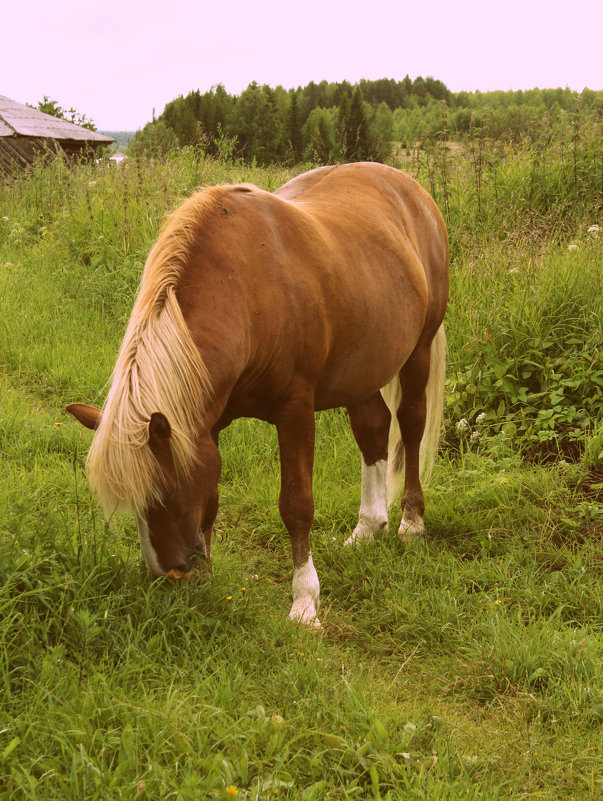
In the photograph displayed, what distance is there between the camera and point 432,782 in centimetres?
182

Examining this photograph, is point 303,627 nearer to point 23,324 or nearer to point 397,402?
point 397,402

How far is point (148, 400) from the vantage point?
218 centimetres

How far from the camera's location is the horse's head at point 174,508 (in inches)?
87.4

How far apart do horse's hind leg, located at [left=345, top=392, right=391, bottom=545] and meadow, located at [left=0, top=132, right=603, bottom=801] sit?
0.45ft

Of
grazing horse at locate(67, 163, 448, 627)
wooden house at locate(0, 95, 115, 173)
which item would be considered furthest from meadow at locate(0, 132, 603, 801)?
wooden house at locate(0, 95, 115, 173)

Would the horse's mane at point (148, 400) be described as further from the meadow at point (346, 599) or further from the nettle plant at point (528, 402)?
the nettle plant at point (528, 402)

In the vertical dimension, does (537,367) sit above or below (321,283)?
below

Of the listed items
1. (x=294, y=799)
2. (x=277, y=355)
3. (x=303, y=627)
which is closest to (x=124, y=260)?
(x=277, y=355)

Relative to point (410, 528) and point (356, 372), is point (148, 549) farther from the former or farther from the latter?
point (410, 528)

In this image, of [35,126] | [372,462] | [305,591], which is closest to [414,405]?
[372,462]

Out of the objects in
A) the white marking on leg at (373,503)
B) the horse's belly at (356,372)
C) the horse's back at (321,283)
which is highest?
the horse's back at (321,283)

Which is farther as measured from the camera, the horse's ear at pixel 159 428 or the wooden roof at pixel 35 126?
the wooden roof at pixel 35 126

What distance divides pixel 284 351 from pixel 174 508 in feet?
2.44

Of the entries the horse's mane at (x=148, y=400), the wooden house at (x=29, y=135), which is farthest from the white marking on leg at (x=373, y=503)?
the wooden house at (x=29, y=135)
